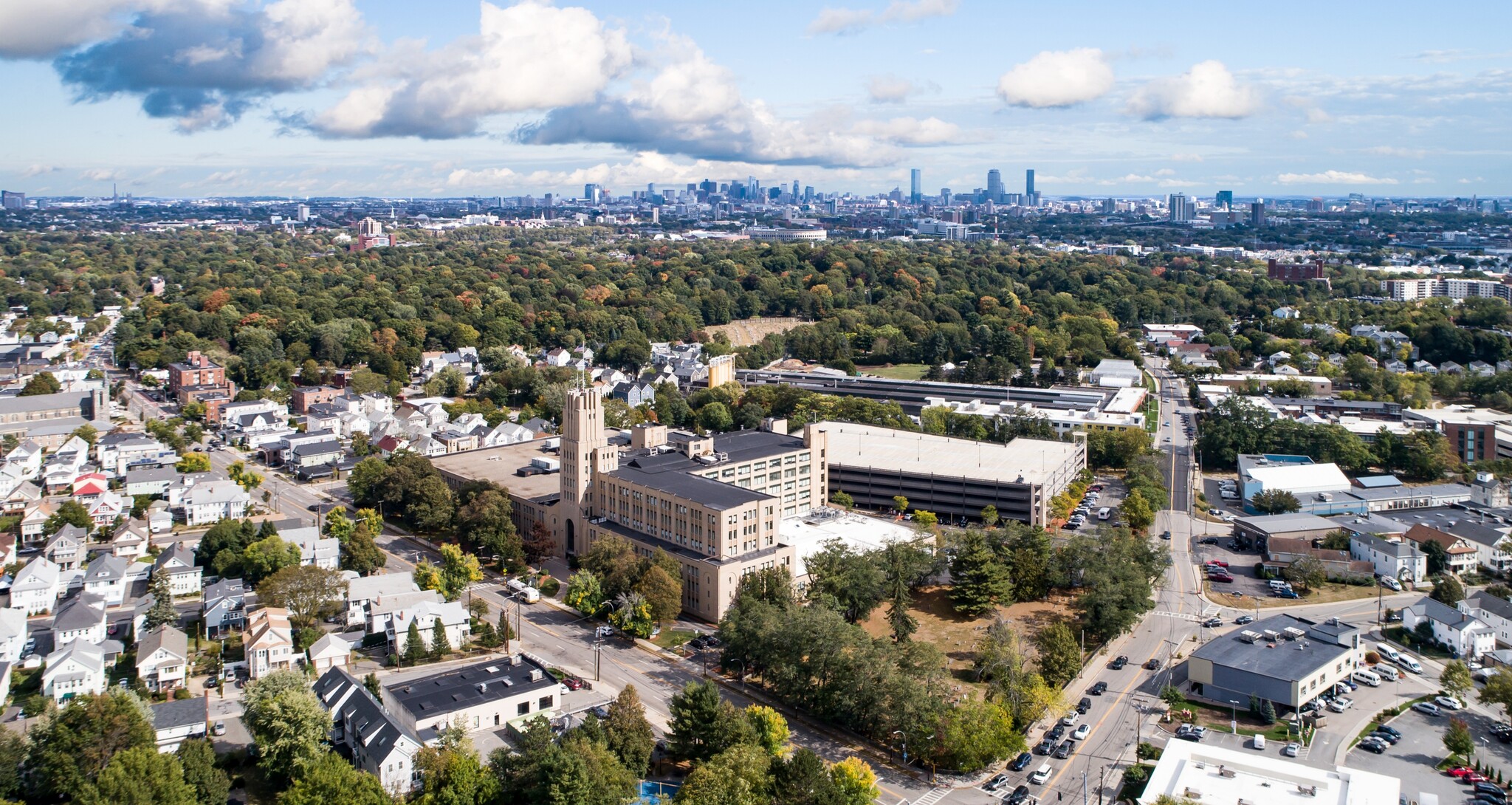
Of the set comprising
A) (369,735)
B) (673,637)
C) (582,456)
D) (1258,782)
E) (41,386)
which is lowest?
(673,637)

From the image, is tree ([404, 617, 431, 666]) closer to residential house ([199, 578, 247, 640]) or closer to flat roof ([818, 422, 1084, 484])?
residential house ([199, 578, 247, 640])

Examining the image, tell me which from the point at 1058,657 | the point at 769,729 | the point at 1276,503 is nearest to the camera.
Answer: the point at 769,729

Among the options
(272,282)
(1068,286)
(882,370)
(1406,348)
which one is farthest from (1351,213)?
(272,282)

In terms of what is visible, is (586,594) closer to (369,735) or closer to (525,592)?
(525,592)

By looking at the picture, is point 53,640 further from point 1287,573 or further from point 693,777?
point 1287,573

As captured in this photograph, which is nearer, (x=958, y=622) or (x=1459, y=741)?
(x=1459, y=741)

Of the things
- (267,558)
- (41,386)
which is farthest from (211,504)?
(41,386)

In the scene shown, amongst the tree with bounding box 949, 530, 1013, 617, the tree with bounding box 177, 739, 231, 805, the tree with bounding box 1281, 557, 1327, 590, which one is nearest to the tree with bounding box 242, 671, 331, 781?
the tree with bounding box 177, 739, 231, 805
